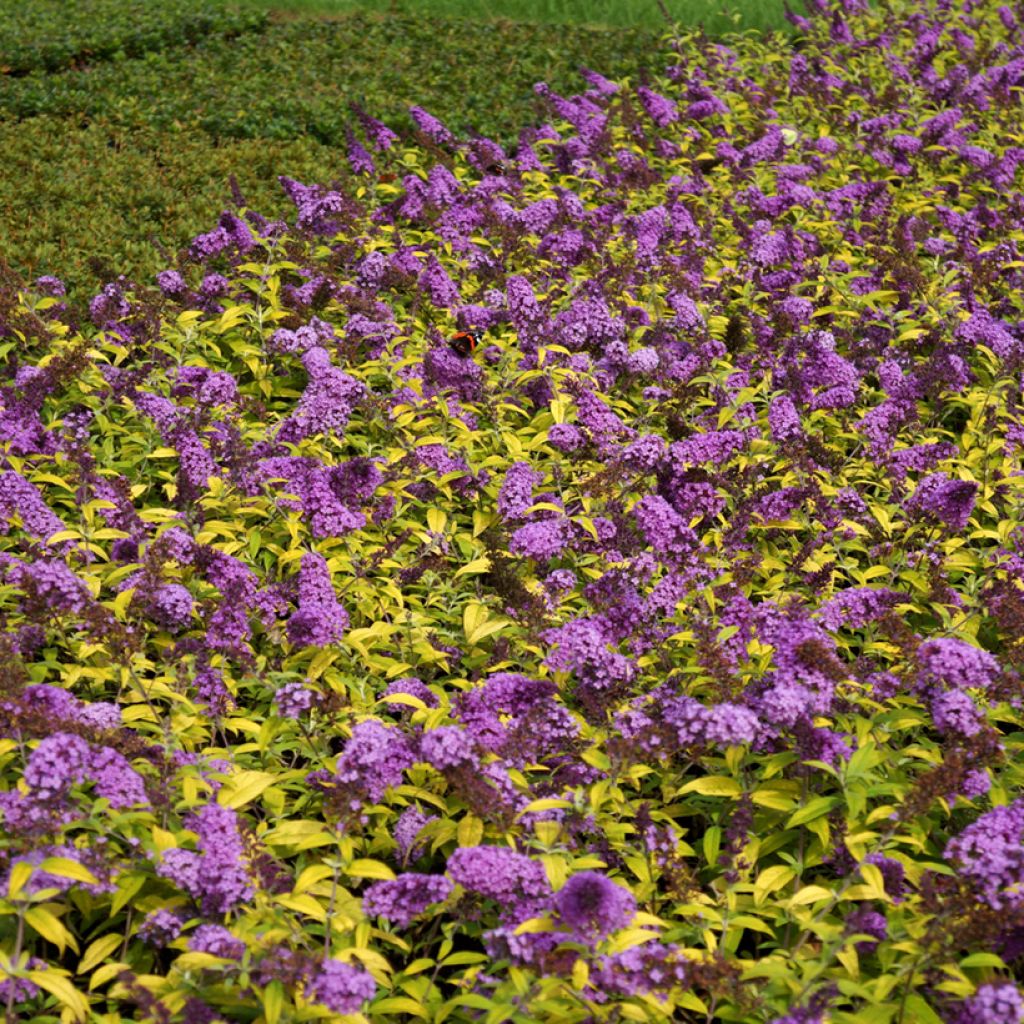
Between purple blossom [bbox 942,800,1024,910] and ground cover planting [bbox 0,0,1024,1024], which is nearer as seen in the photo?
purple blossom [bbox 942,800,1024,910]

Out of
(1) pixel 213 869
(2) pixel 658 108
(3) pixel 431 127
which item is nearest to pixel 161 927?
(1) pixel 213 869

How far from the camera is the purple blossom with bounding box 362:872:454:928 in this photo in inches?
127

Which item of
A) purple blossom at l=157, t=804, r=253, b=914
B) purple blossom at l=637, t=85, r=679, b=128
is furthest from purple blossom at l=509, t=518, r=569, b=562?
purple blossom at l=637, t=85, r=679, b=128

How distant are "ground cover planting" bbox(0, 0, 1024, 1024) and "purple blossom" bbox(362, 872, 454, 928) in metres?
0.02

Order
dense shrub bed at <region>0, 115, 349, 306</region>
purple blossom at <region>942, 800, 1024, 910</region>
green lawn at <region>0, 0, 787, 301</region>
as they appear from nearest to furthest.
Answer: purple blossom at <region>942, 800, 1024, 910</region> → dense shrub bed at <region>0, 115, 349, 306</region> → green lawn at <region>0, 0, 787, 301</region>

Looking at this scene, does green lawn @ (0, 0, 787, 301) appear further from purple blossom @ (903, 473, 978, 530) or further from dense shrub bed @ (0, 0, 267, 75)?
purple blossom @ (903, 473, 978, 530)

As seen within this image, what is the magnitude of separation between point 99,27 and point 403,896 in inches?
401

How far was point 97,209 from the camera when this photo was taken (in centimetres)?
766

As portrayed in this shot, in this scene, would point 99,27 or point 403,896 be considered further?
point 99,27

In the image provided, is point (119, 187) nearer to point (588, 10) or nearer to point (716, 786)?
point (716, 786)

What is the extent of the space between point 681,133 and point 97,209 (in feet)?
15.2

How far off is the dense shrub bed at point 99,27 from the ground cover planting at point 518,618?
405cm

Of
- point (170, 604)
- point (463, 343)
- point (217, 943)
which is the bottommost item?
point (217, 943)

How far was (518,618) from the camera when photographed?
4176 millimetres
